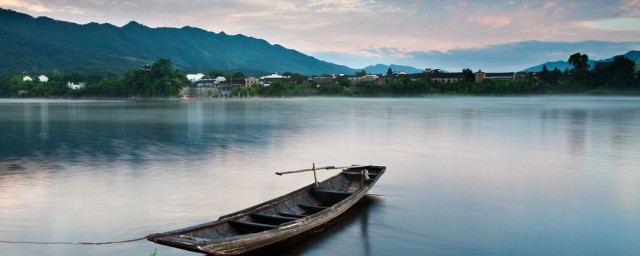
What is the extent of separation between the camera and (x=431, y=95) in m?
126

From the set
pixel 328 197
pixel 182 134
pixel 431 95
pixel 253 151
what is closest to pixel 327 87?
pixel 431 95

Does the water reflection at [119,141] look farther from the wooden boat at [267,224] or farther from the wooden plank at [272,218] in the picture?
the wooden plank at [272,218]

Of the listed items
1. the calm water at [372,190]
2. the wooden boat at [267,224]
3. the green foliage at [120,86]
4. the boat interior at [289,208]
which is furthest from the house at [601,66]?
the wooden boat at [267,224]

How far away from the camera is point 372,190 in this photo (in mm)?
15297

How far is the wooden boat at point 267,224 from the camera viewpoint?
7.82 m

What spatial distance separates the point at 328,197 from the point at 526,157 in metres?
13.7

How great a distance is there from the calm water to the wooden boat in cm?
65

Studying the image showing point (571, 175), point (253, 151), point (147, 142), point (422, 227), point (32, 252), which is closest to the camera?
point (32, 252)

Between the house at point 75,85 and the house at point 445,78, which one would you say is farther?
the house at point 75,85

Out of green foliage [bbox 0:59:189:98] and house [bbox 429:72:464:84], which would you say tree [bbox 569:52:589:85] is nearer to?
house [bbox 429:72:464:84]

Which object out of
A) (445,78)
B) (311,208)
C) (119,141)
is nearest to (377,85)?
(445,78)

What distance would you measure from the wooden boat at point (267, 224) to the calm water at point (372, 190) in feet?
2.13

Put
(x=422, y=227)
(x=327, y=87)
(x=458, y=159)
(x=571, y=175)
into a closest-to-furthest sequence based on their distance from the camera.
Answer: (x=422, y=227) → (x=571, y=175) → (x=458, y=159) → (x=327, y=87)

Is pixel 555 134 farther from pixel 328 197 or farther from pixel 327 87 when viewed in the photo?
pixel 327 87
